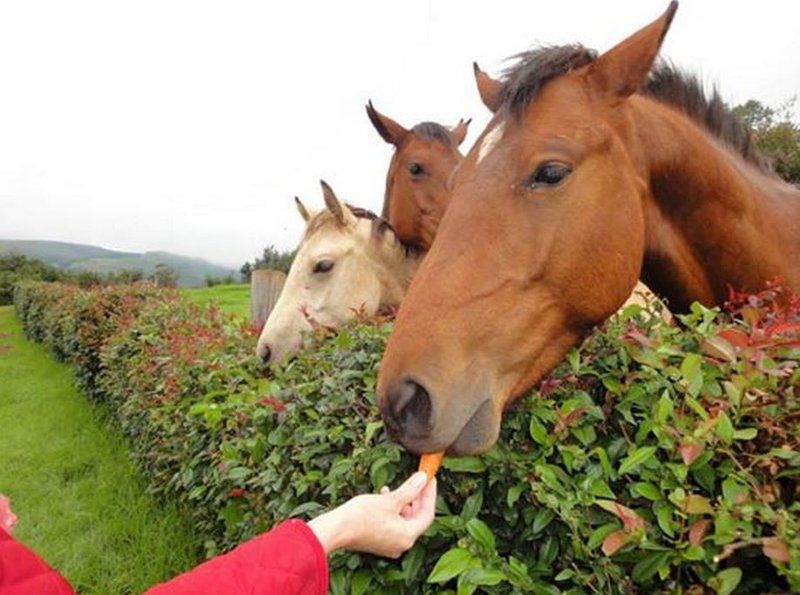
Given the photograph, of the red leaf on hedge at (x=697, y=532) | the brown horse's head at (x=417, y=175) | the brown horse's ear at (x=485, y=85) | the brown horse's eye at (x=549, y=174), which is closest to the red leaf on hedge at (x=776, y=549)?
the red leaf on hedge at (x=697, y=532)

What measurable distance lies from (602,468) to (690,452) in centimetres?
25

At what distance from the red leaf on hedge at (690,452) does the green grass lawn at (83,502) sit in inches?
138

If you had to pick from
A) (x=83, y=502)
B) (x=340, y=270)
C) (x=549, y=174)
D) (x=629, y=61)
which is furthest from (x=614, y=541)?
(x=83, y=502)

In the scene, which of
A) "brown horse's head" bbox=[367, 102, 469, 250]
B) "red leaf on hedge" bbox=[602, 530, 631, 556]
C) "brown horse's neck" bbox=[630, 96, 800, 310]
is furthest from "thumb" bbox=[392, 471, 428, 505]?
"brown horse's head" bbox=[367, 102, 469, 250]

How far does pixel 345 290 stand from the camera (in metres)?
5.03

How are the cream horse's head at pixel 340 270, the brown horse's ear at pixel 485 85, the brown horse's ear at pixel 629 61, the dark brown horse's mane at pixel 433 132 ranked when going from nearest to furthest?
the brown horse's ear at pixel 629 61
the brown horse's ear at pixel 485 85
the cream horse's head at pixel 340 270
the dark brown horse's mane at pixel 433 132

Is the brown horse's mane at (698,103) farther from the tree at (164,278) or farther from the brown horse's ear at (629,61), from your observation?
the tree at (164,278)

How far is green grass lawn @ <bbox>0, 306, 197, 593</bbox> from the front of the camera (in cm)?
408

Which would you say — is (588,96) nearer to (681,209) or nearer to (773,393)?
(681,209)

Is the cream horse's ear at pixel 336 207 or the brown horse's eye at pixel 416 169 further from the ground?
the brown horse's eye at pixel 416 169

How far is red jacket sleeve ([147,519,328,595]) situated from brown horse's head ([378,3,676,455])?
1.18ft

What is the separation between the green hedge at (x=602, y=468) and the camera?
127 cm

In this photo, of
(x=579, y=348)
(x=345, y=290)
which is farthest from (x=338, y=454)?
(x=345, y=290)

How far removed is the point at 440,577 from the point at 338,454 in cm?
69
